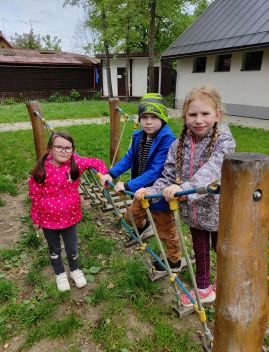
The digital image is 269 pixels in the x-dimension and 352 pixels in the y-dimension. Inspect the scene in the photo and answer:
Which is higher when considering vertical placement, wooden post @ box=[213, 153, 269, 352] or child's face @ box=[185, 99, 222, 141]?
child's face @ box=[185, 99, 222, 141]

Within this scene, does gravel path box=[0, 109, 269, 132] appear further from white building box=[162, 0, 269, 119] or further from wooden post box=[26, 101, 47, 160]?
wooden post box=[26, 101, 47, 160]

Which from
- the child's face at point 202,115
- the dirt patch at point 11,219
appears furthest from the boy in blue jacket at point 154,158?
the dirt patch at point 11,219

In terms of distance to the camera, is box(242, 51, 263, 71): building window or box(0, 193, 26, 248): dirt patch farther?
box(242, 51, 263, 71): building window

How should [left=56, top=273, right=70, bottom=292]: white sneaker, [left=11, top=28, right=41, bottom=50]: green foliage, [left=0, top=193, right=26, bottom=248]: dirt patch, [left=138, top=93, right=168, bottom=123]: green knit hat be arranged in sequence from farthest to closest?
[left=11, top=28, right=41, bottom=50]: green foliage
[left=0, top=193, right=26, bottom=248]: dirt patch
[left=56, top=273, right=70, bottom=292]: white sneaker
[left=138, top=93, right=168, bottom=123]: green knit hat

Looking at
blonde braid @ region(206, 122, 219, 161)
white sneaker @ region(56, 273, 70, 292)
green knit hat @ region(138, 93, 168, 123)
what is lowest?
white sneaker @ region(56, 273, 70, 292)

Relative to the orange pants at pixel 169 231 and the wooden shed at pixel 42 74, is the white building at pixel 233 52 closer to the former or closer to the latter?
the wooden shed at pixel 42 74

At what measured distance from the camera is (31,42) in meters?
36.2

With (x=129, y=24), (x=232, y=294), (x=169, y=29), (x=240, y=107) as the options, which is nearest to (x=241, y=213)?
(x=232, y=294)

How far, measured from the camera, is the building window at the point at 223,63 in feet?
42.5

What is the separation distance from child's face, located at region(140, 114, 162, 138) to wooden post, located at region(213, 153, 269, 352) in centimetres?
129

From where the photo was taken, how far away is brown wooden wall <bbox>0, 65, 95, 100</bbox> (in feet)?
66.2

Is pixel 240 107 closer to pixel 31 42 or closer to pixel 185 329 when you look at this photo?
pixel 185 329

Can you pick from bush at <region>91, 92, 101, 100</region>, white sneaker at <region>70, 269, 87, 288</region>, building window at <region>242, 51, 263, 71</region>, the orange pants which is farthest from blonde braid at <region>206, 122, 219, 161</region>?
bush at <region>91, 92, 101, 100</region>

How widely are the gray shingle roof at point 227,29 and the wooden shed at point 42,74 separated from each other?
29.0ft
